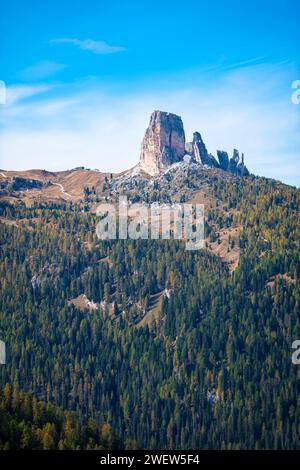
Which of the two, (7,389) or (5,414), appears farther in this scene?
(7,389)

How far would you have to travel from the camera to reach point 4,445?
158 m
